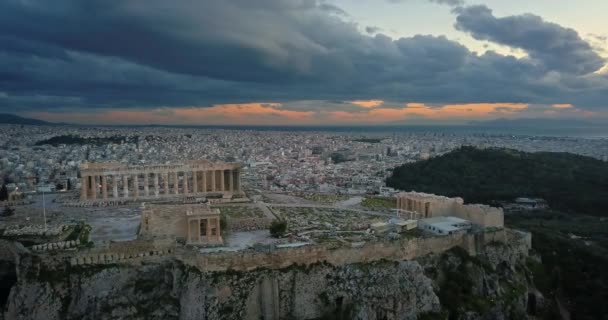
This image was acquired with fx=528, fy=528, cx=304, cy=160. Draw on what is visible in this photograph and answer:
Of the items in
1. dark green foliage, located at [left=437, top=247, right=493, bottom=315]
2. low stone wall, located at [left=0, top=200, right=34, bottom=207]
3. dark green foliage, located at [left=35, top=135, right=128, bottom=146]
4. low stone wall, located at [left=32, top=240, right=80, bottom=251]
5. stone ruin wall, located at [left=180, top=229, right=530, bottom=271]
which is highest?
→ low stone wall, located at [left=32, top=240, right=80, bottom=251]

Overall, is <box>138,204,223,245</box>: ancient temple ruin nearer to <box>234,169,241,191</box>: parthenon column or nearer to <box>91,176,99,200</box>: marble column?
<box>91,176,99,200</box>: marble column

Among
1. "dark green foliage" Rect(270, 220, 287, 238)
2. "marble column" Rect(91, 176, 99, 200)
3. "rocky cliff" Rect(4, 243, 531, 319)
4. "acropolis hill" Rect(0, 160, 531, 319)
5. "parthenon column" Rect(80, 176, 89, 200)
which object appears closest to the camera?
"rocky cliff" Rect(4, 243, 531, 319)

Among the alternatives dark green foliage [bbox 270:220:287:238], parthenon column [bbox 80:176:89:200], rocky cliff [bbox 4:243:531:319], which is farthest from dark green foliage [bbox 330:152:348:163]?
rocky cliff [bbox 4:243:531:319]

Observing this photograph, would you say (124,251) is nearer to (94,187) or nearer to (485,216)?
(94,187)

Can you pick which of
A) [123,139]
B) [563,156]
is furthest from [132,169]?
[123,139]

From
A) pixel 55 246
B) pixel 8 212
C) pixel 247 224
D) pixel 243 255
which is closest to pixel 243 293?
pixel 243 255

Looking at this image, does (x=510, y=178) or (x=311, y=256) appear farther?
(x=510, y=178)
